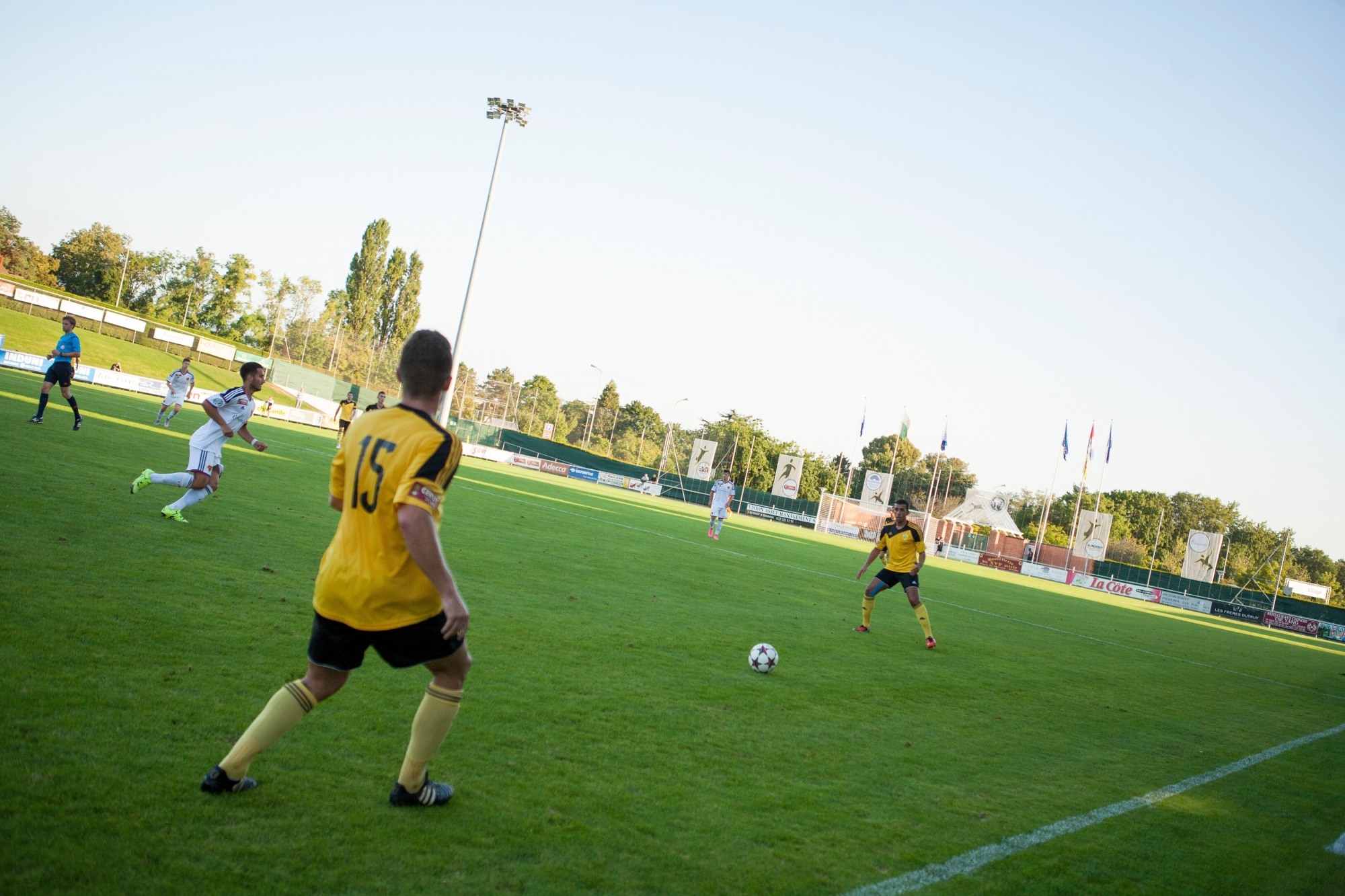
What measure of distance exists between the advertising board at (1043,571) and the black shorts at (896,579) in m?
42.4

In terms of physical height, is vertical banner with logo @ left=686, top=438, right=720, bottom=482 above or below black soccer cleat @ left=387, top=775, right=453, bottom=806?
above

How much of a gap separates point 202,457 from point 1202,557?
57918 mm

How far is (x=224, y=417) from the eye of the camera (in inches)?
360

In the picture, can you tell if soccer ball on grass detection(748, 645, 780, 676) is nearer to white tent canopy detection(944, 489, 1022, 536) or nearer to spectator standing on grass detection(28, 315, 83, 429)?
spectator standing on grass detection(28, 315, 83, 429)

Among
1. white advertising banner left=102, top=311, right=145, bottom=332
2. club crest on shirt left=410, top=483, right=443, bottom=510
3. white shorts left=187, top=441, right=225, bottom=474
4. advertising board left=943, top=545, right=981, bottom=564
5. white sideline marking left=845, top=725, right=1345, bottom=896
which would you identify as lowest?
advertising board left=943, top=545, right=981, bottom=564

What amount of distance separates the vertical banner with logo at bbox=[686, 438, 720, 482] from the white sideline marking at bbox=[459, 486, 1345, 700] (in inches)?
1658

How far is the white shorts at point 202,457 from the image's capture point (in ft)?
30.2

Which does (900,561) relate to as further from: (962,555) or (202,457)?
(962,555)

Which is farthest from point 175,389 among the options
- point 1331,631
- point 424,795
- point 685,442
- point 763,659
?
point 685,442

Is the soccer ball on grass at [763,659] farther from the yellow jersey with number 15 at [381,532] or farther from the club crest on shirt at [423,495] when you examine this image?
the club crest on shirt at [423,495]

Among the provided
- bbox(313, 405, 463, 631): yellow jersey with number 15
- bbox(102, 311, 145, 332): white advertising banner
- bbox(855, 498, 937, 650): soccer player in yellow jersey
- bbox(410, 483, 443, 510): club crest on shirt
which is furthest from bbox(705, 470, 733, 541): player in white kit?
bbox(102, 311, 145, 332): white advertising banner

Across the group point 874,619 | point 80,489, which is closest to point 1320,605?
point 874,619

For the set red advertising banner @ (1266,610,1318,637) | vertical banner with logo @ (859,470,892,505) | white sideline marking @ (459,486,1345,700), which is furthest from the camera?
vertical banner with logo @ (859,470,892,505)

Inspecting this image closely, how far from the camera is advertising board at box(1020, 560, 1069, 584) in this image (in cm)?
4912
